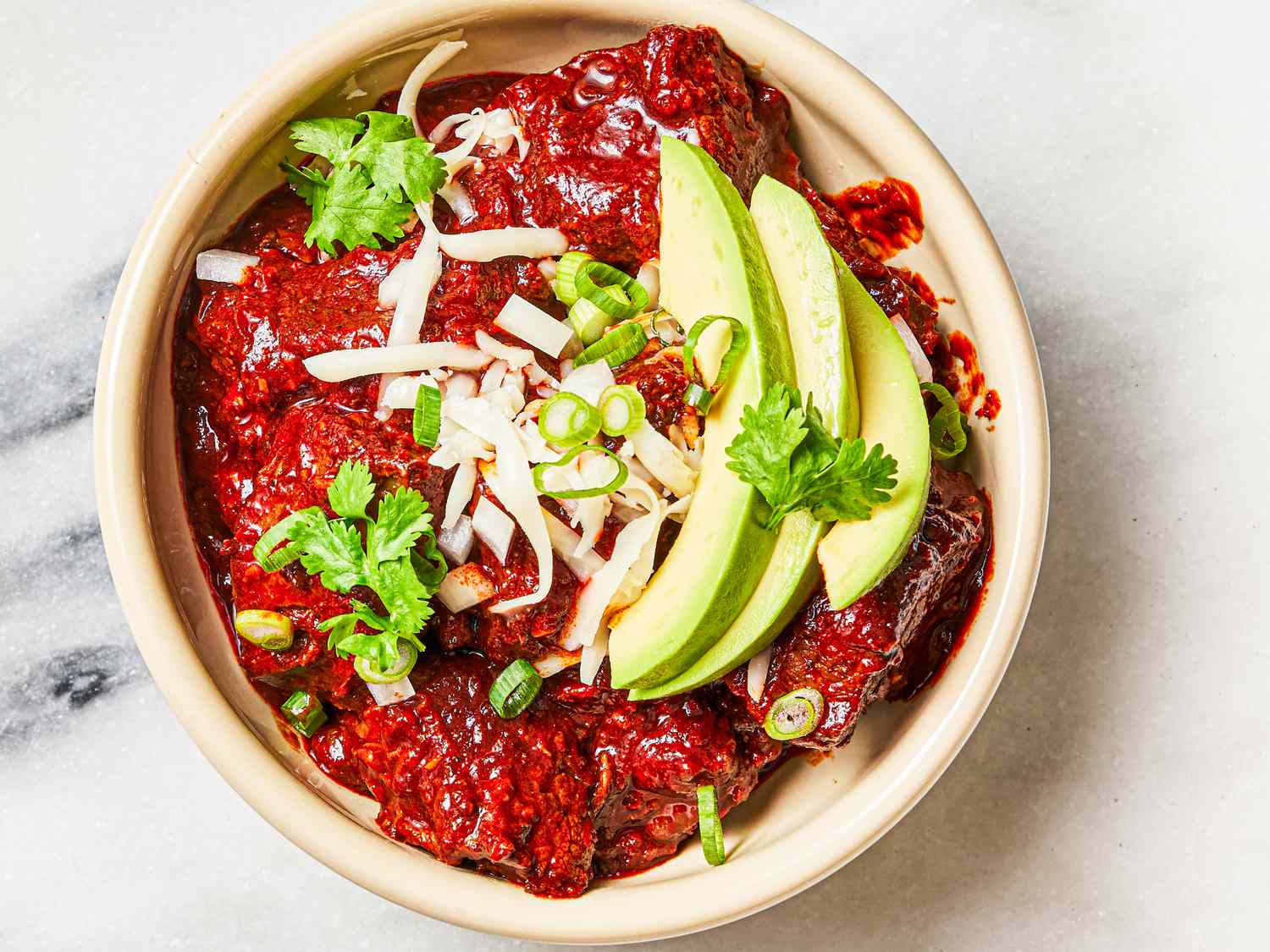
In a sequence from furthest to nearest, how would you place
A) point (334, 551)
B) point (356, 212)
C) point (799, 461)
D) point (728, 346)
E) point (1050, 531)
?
point (1050, 531) < point (356, 212) < point (334, 551) < point (728, 346) < point (799, 461)

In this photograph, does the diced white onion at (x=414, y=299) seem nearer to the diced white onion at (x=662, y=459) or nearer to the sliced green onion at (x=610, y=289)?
the sliced green onion at (x=610, y=289)

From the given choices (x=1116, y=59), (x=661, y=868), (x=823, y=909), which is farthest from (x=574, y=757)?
(x=1116, y=59)

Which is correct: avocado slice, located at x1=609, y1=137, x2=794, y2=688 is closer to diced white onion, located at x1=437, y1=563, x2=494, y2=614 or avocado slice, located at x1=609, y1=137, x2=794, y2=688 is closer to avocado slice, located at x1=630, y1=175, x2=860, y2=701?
avocado slice, located at x1=630, y1=175, x2=860, y2=701

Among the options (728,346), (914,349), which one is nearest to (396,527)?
(728,346)

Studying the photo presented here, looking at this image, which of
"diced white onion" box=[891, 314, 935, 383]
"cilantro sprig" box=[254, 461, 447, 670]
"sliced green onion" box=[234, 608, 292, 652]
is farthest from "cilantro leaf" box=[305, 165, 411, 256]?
"diced white onion" box=[891, 314, 935, 383]

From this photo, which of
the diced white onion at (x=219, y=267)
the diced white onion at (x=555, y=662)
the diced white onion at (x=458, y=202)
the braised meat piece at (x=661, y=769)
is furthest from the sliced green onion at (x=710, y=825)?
the diced white onion at (x=219, y=267)

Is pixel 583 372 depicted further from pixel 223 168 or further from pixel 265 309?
pixel 223 168

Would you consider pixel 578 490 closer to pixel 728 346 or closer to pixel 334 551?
pixel 728 346
